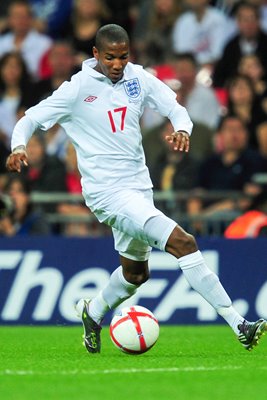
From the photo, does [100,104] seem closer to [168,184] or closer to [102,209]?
[102,209]

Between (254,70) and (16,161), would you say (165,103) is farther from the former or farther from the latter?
(254,70)

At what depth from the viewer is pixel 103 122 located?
9.31 metres

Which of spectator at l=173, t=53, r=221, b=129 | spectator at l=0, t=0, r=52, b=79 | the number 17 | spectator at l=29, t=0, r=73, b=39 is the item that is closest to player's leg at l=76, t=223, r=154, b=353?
the number 17

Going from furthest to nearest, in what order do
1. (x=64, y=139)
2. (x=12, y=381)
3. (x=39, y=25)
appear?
(x=39, y=25)
(x=64, y=139)
(x=12, y=381)

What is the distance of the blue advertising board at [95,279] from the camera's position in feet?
43.7

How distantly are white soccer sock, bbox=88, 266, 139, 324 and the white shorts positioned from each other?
0.67ft

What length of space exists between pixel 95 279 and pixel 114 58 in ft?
15.6

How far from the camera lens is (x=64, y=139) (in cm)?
1638

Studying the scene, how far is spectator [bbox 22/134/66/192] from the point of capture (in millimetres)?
15516

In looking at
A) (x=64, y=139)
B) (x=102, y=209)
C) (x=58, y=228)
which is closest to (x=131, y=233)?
(x=102, y=209)

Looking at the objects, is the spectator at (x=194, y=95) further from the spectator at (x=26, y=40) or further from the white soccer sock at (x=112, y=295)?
the white soccer sock at (x=112, y=295)

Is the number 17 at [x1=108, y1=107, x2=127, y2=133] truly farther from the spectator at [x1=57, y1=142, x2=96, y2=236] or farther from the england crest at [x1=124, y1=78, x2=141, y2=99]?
the spectator at [x1=57, y1=142, x2=96, y2=236]

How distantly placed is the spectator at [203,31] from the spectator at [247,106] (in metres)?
1.33

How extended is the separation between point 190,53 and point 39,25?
3.03 metres
